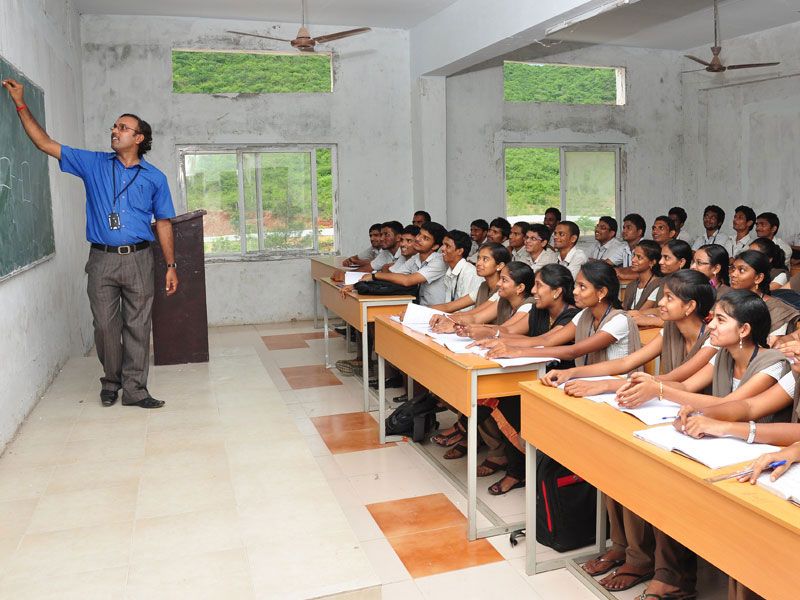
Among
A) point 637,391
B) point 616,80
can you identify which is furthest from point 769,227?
point 637,391

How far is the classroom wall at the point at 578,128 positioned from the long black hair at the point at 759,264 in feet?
17.1

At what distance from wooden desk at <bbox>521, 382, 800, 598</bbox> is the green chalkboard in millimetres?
2549

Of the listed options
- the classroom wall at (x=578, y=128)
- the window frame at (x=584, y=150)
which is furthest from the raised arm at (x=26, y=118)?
the window frame at (x=584, y=150)

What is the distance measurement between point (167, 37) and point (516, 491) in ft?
20.8

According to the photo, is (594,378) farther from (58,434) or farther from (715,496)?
(58,434)

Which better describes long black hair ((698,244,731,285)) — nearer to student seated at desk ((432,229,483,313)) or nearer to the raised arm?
student seated at desk ((432,229,483,313))

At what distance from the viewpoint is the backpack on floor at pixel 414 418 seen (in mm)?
4152

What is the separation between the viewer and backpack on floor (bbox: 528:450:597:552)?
2838mm

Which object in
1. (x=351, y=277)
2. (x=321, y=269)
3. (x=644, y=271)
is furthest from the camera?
(x=321, y=269)

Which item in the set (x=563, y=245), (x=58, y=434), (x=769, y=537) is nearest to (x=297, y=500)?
(x=58, y=434)

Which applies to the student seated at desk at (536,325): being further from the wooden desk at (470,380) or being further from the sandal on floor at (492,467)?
the wooden desk at (470,380)

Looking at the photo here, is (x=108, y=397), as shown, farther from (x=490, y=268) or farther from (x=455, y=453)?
(x=490, y=268)

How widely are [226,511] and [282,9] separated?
20.0 ft

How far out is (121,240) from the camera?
12.0ft
